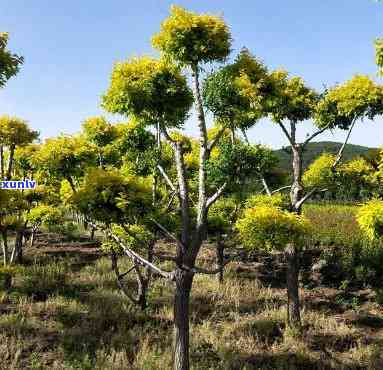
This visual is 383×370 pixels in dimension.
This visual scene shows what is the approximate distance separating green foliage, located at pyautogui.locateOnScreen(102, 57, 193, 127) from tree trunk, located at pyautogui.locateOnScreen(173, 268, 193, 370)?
3577mm

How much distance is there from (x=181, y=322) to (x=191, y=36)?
5.92 meters

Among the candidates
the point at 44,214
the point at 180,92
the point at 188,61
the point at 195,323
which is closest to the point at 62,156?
the point at 180,92

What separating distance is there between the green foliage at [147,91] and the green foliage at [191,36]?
601 mm

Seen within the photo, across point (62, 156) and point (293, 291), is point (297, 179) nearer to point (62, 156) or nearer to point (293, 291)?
point (293, 291)

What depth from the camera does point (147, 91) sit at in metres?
9.47

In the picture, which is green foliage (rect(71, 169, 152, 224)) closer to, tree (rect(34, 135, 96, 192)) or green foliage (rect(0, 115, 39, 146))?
tree (rect(34, 135, 96, 192))

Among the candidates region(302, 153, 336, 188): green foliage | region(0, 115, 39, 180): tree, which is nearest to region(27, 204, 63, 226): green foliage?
region(0, 115, 39, 180): tree

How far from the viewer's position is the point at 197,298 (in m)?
15.0

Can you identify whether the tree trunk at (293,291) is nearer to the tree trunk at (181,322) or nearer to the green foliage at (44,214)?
the tree trunk at (181,322)

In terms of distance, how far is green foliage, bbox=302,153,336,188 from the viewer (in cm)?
1265

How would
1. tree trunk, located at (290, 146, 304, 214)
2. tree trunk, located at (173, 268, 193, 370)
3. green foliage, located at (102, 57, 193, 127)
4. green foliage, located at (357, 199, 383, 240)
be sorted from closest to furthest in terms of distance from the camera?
green foliage, located at (357, 199, 383, 240)
tree trunk, located at (173, 268, 193, 370)
green foliage, located at (102, 57, 193, 127)
tree trunk, located at (290, 146, 304, 214)

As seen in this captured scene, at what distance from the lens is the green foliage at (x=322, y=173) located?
12.6 metres

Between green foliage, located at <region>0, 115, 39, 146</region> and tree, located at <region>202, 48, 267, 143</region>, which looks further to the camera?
green foliage, located at <region>0, 115, 39, 146</region>

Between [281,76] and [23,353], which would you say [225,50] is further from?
[23,353]
